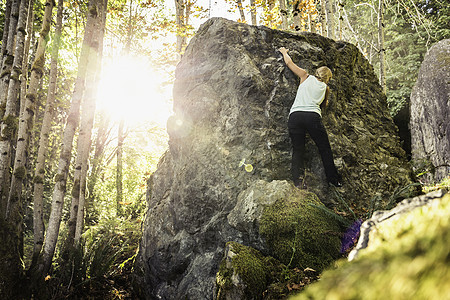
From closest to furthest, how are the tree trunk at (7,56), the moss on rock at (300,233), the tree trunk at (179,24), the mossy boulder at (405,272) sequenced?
1. the mossy boulder at (405,272)
2. the moss on rock at (300,233)
3. the tree trunk at (7,56)
4. the tree trunk at (179,24)

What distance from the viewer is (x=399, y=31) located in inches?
672

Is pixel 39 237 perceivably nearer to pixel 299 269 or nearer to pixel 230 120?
pixel 230 120

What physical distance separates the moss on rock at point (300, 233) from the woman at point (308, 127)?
89 cm

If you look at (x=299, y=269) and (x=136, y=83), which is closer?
(x=299, y=269)

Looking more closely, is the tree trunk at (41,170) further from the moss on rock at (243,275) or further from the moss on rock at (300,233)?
the moss on rock at (300,233)

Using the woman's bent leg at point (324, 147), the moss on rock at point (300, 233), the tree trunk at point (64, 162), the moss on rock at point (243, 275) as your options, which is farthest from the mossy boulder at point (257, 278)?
the tree trunk at point (64, 162)

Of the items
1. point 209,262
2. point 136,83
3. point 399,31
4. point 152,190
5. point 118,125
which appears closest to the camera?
point 209,262

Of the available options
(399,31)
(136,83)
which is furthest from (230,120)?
(399,31)

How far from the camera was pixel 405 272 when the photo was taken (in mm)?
413

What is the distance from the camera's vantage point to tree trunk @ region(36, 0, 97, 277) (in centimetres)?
455

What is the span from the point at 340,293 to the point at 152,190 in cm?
563

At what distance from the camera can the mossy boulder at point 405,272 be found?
39 centimetres

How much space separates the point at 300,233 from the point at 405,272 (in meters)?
2.80

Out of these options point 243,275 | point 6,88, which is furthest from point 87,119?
point 243,275
